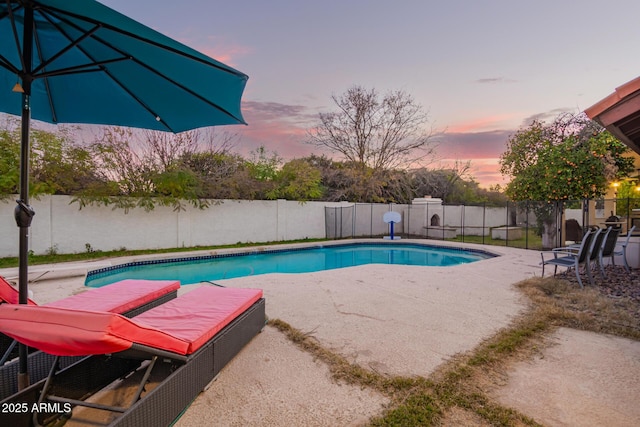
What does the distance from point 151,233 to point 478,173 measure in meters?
22.5

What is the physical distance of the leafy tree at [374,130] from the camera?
18031 mm

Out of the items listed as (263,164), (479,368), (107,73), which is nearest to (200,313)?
(107,73)

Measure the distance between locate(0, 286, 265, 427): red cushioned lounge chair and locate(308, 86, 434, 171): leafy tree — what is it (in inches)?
644

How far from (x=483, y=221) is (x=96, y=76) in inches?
560

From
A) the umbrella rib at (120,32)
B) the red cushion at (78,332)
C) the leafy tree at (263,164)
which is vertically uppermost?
the leafy tree at (263,164)

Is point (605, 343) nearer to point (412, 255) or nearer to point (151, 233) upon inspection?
point (412, 255)

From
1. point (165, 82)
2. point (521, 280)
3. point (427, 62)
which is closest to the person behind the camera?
point (165, 82)

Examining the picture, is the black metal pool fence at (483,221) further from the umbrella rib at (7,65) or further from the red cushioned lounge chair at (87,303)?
the umbrella rib at (7,65)

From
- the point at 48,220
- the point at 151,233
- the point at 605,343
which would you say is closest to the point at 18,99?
the point at 605,343

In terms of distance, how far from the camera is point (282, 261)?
1020 centimetres

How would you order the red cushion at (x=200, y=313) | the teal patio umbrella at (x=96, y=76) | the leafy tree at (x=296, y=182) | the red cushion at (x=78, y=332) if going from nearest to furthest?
the red cushion at (x=78, y=332) → the teal patio umbrella at (x=96, y=76) → the red cushion at (x=200, y=313) → the leafy tree at (x=296, y=182)

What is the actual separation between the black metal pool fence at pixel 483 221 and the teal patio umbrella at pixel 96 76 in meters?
11.0

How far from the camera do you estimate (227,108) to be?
269 cm

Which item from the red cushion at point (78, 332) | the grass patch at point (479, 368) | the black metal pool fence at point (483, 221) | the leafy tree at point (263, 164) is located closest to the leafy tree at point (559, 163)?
the black metal pool fence at point (483, 221)
